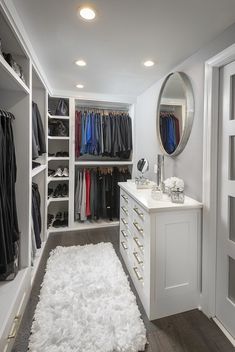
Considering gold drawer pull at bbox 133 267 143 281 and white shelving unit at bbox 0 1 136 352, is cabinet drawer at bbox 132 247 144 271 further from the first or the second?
white shelving unit at bbox 0 1 136 352

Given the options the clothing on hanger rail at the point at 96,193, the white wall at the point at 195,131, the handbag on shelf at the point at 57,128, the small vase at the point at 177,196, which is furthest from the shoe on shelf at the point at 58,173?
the small vase at the point at 177,196

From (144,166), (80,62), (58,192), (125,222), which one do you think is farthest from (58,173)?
(80,62)

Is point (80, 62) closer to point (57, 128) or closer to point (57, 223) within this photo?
point (57, 128)

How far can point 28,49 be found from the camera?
5.44ft

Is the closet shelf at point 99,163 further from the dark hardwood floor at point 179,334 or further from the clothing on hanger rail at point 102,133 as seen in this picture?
the dark hardwood floor at point 179,334

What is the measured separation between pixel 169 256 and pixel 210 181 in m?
0.67

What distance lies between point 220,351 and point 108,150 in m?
2.70

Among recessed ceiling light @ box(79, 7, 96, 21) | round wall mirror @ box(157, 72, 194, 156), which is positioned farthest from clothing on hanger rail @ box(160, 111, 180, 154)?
recessed ceiling light @ box(79, 7, 96, 21)

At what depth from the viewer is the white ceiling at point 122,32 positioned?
4.07 ft

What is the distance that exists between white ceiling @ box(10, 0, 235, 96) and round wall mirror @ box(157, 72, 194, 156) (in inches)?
7.5

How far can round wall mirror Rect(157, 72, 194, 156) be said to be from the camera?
6.16ft

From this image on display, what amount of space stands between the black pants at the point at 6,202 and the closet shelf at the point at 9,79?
264 millimetres

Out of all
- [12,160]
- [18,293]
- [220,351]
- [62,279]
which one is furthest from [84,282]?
[12,160]

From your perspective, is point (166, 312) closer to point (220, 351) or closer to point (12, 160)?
point (220, 351)
